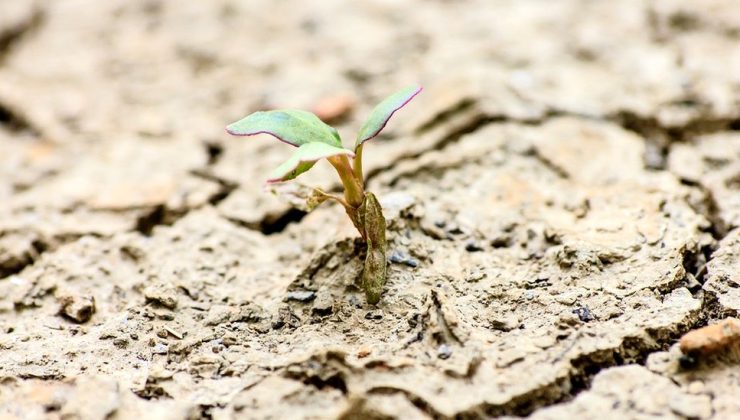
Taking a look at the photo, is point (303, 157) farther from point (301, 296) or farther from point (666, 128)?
point (666, 128)

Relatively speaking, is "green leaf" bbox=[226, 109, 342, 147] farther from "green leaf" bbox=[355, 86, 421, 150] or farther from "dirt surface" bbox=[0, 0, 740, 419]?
"dirt surface" bbox=[0, 0, 740, 419]

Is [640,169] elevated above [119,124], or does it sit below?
above

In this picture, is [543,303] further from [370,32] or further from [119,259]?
[370,32]

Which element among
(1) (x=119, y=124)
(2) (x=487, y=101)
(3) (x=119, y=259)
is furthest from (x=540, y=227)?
(1) (x=119, y=124)

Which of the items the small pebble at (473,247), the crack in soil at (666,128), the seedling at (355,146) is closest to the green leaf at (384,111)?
the seedling at (355,146)

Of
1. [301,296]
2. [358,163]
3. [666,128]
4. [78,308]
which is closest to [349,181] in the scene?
[358,163]

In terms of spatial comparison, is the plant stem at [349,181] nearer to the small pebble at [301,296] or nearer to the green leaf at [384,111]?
the green leaf at [384,111]

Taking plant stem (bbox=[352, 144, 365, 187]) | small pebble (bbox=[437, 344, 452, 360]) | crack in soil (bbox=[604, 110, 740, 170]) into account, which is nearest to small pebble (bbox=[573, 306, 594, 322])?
small pebble (bbox=[437, 344, 452, 360])
